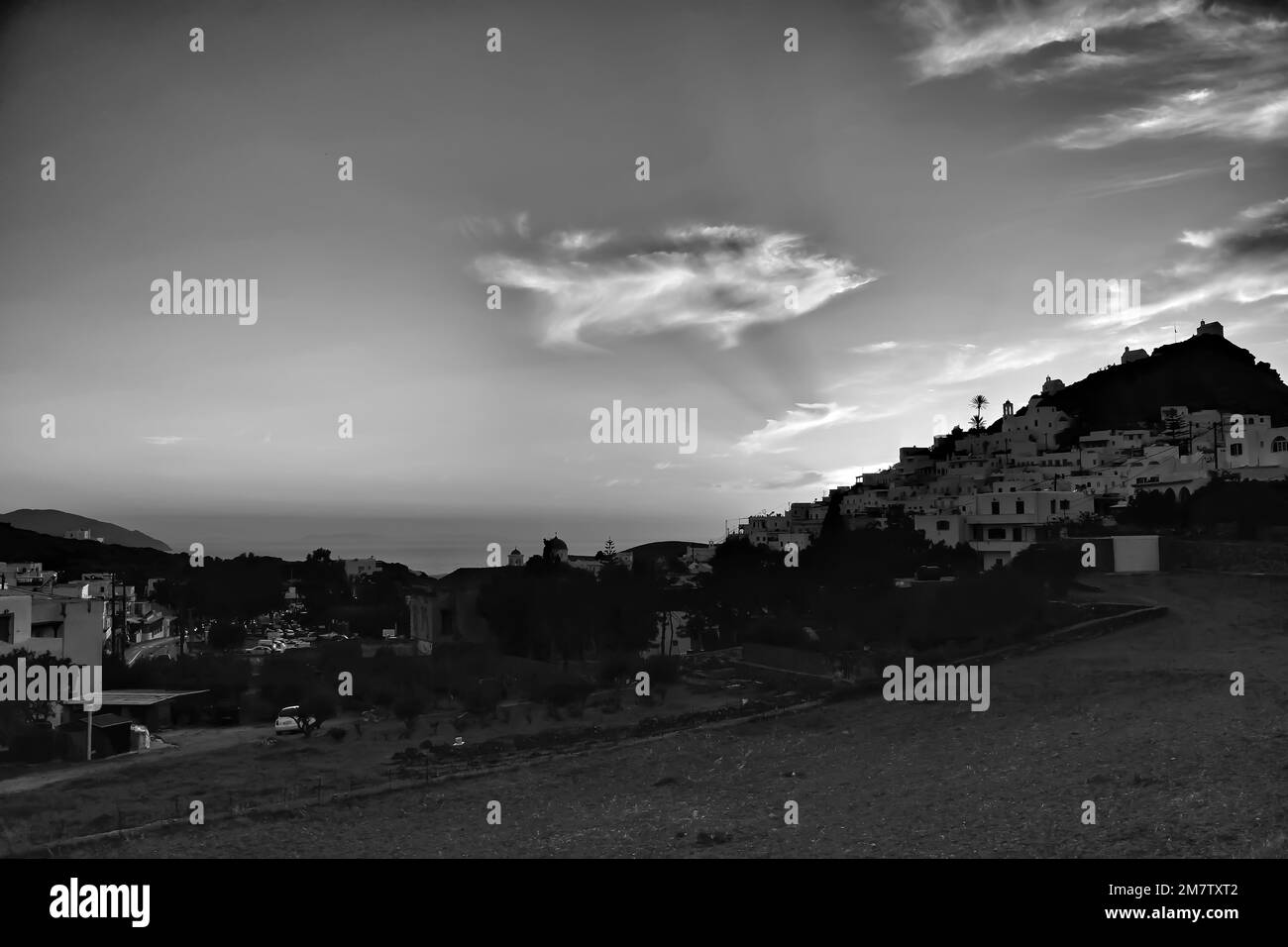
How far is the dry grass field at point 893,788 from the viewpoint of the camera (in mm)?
8562

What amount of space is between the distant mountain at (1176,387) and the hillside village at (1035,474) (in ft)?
5.30

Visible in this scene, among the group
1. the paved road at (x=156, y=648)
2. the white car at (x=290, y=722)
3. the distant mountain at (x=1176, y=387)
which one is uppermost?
the distant mountain at (x=1176, y=387)

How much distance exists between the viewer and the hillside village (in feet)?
144

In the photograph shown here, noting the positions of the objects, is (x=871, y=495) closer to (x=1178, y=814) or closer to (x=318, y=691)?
(x=318, y=691)

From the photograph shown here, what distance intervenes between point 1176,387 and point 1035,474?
47.4m

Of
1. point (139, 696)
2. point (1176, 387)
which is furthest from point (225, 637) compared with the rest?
point (1176, 387)

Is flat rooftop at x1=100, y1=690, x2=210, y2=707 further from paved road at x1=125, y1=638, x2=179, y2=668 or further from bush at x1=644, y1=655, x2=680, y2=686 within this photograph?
paved road at x1=125, y1=638, x2=179, y2=668

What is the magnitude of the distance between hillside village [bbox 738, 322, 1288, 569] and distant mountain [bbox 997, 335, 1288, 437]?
1.61 m

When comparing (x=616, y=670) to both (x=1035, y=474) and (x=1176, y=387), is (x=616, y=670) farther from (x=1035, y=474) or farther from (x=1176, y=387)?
(x=1176, y=387)

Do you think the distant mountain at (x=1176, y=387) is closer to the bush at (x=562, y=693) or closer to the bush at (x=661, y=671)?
the bush at (x=661, y=671)

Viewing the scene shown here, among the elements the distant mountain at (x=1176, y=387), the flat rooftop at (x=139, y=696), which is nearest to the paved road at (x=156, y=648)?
the flat rooftop at (x=139, y=696)

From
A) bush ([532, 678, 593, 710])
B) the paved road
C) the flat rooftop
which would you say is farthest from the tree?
bush ([532, 678, 593, 710])
